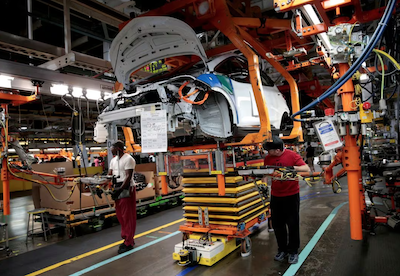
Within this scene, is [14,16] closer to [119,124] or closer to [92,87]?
[92,87]

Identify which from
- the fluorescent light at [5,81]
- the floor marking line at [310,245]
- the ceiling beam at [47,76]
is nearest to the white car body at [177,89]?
the ceiling beam at [47,76]

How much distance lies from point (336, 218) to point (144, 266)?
411cm

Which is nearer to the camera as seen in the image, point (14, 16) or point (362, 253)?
point (362, 253)

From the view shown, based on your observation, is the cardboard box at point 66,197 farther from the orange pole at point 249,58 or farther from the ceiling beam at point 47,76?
the orange pole at point 249,58

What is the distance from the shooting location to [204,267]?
3.76m

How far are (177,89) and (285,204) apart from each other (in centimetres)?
212

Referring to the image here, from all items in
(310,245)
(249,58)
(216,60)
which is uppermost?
(216,60)

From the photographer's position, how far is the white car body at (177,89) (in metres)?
Result: 3.63

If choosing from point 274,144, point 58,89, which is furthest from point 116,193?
point 274,144

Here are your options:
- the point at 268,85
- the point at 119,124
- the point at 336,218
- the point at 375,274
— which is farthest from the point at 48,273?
the point at 336,218

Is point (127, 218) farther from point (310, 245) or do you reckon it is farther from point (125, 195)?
point (310, 245)

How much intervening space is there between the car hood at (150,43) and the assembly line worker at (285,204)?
167cm

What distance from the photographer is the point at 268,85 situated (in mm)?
5305

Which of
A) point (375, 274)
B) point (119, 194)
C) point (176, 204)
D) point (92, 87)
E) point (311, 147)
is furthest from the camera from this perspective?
point (311, 147)
